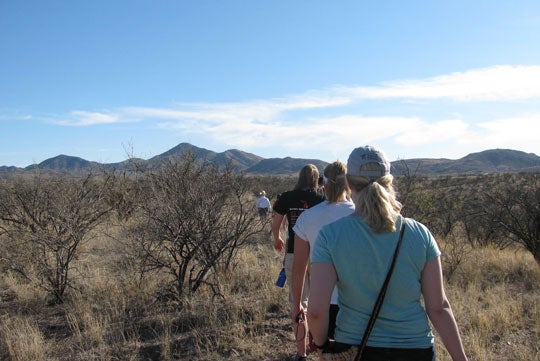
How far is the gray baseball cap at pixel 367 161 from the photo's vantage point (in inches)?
79.4

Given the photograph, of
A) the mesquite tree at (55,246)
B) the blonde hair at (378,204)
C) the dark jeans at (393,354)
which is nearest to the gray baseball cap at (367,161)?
the blonde hair at (378,204)

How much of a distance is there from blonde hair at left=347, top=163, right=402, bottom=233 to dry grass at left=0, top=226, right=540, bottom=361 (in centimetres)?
264

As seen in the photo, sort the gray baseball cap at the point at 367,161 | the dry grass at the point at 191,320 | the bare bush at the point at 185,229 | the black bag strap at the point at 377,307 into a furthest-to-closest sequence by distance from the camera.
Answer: the bare bush at the point at 185,229 → the dry grass at the point at 191,320 → the gray baseball cap at the point at 367,161 → the black bag strap at the point at 377,307

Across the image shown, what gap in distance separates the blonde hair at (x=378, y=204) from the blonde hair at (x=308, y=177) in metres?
1.93

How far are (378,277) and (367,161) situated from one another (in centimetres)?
56

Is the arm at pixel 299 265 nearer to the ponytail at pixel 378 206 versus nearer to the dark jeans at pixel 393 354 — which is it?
the ponytail at pixel 378 206

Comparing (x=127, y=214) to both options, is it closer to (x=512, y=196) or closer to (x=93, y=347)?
(x=93, y=347)

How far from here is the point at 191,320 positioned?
4.97 meters

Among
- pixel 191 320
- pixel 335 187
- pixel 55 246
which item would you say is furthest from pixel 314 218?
pixel 55 246

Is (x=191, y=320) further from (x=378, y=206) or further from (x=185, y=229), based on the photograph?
(x=378, y=206)

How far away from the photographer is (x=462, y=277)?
6996 mm

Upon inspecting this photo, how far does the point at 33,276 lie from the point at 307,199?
444cm

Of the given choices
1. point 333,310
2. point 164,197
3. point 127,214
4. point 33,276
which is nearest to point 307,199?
point 333,310

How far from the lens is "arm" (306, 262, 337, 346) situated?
1.78 meters
